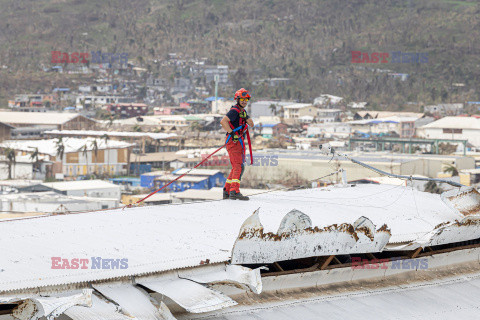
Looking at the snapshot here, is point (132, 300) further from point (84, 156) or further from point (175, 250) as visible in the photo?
point (84, 156)

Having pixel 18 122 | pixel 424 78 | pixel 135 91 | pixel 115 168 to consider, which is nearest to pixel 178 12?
pixel 135 91

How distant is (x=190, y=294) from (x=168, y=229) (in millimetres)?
1757

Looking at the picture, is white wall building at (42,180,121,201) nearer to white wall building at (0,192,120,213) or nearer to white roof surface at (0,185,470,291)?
white wall building at (0,192,120,213)

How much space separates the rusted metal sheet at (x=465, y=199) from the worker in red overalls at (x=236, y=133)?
324cm

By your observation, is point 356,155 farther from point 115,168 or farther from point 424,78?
point 424,78

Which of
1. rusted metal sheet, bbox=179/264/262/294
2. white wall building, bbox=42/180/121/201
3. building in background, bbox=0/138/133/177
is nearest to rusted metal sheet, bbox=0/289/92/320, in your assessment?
rusted metal sheet, bbox=179/264/262/294

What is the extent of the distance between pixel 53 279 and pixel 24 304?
0.70 meters

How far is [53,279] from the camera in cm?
661

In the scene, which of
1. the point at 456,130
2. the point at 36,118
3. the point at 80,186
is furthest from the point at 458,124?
the point at 80,186

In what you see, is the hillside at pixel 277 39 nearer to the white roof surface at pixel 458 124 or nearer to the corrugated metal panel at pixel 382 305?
the white roof surface at pixel 458 124

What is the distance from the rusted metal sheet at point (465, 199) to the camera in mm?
11758

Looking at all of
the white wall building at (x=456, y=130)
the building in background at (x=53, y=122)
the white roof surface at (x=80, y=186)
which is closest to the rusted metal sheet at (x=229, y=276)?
the white roof surface at (x=80, y=186)

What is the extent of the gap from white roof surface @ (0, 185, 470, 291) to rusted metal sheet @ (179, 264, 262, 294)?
10 cm

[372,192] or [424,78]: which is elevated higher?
[424,78]
